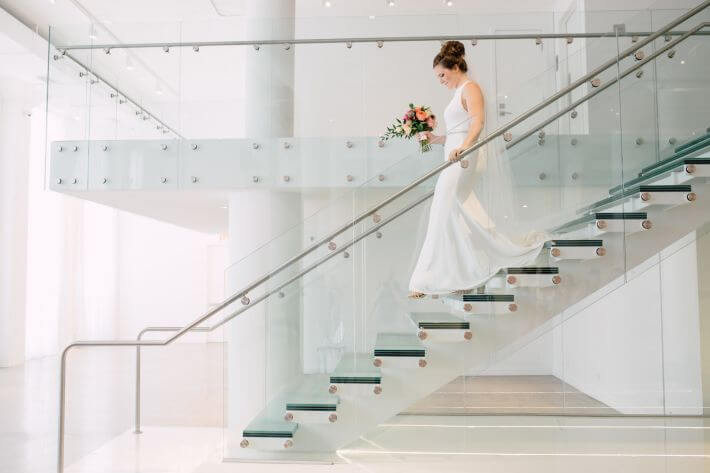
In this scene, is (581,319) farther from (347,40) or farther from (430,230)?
(347,40)

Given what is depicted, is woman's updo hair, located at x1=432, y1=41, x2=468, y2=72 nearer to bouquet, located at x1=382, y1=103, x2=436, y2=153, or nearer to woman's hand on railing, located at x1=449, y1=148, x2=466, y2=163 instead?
woman's hand on railing, located at x1=449, y1=148, x2=466, y2=163

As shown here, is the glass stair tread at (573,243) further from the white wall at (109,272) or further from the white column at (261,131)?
the white wall at (109,272)

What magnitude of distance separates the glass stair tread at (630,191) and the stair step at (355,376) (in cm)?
190

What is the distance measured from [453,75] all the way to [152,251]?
408 inches

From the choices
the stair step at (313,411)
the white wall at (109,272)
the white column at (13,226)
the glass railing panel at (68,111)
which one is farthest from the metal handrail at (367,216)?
the white wall at (109,272)

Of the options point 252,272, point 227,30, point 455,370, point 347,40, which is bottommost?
point 455,370

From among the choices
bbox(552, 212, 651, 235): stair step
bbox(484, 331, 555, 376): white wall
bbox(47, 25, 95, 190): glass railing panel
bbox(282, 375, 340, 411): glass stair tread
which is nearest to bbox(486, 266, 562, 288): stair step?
bbox(552, 212, 651, 235): stair step

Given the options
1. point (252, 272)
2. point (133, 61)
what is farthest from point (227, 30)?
point (252, 272)

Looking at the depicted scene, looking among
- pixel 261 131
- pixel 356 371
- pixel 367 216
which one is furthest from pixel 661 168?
pixel 261 131

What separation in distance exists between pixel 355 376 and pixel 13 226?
8056 millimetres

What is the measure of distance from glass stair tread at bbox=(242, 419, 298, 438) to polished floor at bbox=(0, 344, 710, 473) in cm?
26

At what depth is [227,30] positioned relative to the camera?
8.09 metres

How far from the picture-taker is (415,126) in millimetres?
5445

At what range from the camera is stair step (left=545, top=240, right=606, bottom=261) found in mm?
4027
